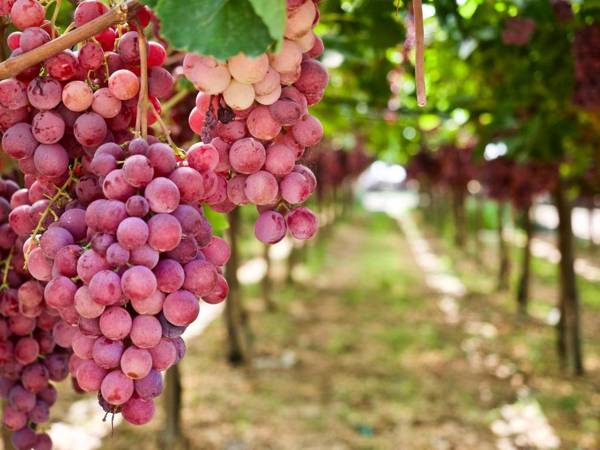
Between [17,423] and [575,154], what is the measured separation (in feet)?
17.5

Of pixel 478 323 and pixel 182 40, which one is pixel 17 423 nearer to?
pixel 182 40

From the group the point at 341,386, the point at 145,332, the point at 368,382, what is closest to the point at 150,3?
the point at 145,332

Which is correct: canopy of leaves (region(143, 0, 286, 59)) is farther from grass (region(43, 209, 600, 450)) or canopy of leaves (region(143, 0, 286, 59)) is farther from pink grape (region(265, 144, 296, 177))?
grass (region(43, 209, 600, 450))

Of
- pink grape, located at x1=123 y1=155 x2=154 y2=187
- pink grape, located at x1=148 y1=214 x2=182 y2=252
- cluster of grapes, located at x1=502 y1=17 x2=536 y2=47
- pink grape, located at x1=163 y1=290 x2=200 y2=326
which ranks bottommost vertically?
pink grape, located at x1=163 y1=290 x2=200 y2=326

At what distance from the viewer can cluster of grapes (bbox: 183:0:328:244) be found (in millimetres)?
742

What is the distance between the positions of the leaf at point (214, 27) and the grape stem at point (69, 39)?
0.08 meters

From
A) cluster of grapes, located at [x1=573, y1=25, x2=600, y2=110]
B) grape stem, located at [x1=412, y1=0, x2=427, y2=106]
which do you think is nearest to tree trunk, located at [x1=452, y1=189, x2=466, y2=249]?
cluster of grapes, located at [x1=573, y1=25, x2=600, y2=110]

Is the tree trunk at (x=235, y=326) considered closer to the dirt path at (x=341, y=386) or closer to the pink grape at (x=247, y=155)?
the dirt path at (x=341, y=386)

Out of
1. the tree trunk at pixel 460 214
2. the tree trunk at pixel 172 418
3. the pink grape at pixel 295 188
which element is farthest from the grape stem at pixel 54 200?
the tree trunk at pixel 460 214

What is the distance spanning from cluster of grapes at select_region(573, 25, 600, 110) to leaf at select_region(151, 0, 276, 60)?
2019mm

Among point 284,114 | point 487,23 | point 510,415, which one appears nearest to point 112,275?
point 284,114

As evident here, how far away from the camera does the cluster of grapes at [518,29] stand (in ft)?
7.50

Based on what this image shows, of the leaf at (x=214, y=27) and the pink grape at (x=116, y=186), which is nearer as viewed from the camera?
the leaf at (x=214, y=27)

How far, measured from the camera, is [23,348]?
1161 millimetres
